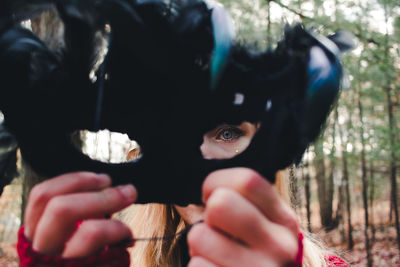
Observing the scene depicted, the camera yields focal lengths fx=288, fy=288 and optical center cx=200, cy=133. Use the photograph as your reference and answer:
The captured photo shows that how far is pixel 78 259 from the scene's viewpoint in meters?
0.70

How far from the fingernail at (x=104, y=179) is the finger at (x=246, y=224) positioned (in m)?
→ 0.28

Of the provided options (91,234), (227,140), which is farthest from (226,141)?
(91,234)

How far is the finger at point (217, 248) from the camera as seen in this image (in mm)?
649

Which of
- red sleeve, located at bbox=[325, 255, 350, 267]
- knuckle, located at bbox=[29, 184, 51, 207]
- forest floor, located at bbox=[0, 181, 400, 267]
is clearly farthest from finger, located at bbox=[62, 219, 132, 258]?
forest floor, located at bbox=[0, 181, 400, 267]

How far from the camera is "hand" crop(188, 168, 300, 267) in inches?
25.1

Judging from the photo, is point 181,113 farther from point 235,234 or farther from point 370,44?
point 370,44

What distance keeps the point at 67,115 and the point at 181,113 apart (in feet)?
0.99

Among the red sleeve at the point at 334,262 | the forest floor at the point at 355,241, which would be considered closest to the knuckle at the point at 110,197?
the red sleeve at the point at 334,262

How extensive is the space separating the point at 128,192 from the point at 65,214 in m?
0.15

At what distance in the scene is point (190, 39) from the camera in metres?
0.75

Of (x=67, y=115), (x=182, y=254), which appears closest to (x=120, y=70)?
(x=67, y=115)

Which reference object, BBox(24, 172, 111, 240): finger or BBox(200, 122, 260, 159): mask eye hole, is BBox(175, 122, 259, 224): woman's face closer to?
BBox(200, 122, 260, 159): mask eye hole

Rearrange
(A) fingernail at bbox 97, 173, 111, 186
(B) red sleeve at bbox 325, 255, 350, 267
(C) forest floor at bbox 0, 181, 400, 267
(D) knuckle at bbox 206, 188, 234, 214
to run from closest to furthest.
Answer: (D) knuckle at bbox 206, 188, 234, 214 < (A) fingernail at bbox 97, 173, 111, 186 < (B) red sleeve at bbox 325, 255, 350, 267 < (C) forest floor at bbox 0, 181, 400, 267

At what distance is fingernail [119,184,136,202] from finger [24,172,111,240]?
0.13 feet
